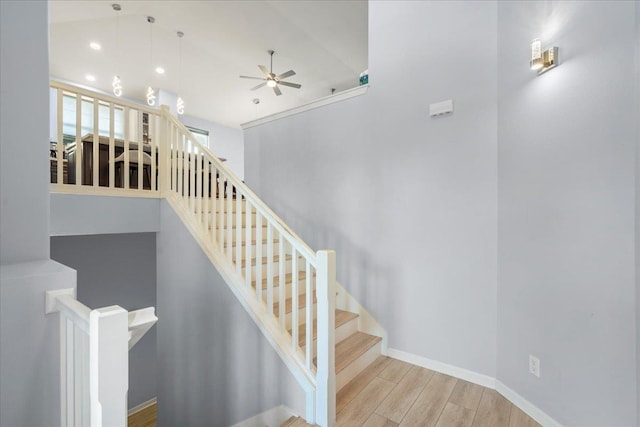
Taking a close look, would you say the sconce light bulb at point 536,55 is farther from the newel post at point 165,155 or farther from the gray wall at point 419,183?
the newel post at point 165,155

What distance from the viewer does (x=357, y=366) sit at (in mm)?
2271

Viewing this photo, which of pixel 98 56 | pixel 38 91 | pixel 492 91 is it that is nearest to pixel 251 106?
pixel 98 56

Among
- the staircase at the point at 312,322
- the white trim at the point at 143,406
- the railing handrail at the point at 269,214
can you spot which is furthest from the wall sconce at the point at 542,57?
the white trim at the point at 143,406

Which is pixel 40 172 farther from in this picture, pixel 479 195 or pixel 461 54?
pixel 461 54

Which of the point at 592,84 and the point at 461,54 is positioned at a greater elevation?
the point at 461,54

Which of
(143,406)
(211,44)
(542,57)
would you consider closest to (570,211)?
(542,57)

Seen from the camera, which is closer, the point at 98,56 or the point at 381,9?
the point at 381,9

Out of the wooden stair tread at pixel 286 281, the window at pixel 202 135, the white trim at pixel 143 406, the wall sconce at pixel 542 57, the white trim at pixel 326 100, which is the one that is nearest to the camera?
the wall sconce at pixel 542 57

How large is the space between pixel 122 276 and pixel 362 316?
3.74 m

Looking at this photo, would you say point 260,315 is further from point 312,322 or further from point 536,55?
point 536,55

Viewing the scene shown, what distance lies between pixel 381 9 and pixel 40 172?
2934mm

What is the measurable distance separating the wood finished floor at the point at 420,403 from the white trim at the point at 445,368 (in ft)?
0.13

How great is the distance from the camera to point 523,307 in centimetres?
186

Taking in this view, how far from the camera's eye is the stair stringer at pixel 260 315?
1.82 m
